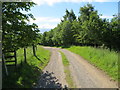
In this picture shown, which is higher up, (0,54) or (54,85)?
(0,54)

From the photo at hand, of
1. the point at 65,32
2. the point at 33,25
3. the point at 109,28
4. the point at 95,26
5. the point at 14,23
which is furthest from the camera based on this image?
the point at 65,32

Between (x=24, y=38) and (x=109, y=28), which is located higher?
(x=109, y=28)

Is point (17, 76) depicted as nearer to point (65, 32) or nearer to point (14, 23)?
point (14, 23)

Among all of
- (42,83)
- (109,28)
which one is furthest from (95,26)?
(42,83)

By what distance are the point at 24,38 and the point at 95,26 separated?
1948cm

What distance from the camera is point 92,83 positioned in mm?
7629

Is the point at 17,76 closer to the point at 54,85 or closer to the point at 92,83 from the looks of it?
the point at 54,85

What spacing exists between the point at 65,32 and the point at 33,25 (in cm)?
3855

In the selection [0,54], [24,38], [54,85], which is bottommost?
[54,85]

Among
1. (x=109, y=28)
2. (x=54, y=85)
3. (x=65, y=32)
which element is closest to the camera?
(x=54, y=85)

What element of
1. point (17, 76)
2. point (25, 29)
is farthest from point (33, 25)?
point (17, 76)

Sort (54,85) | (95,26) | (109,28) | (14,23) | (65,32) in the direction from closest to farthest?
1. (54,85)
2. (14,23)
3. (109,28)
4. (95,26)
5. (65,32)

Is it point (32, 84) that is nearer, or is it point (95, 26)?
point (32, 84)

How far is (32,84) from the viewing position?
7707mm
